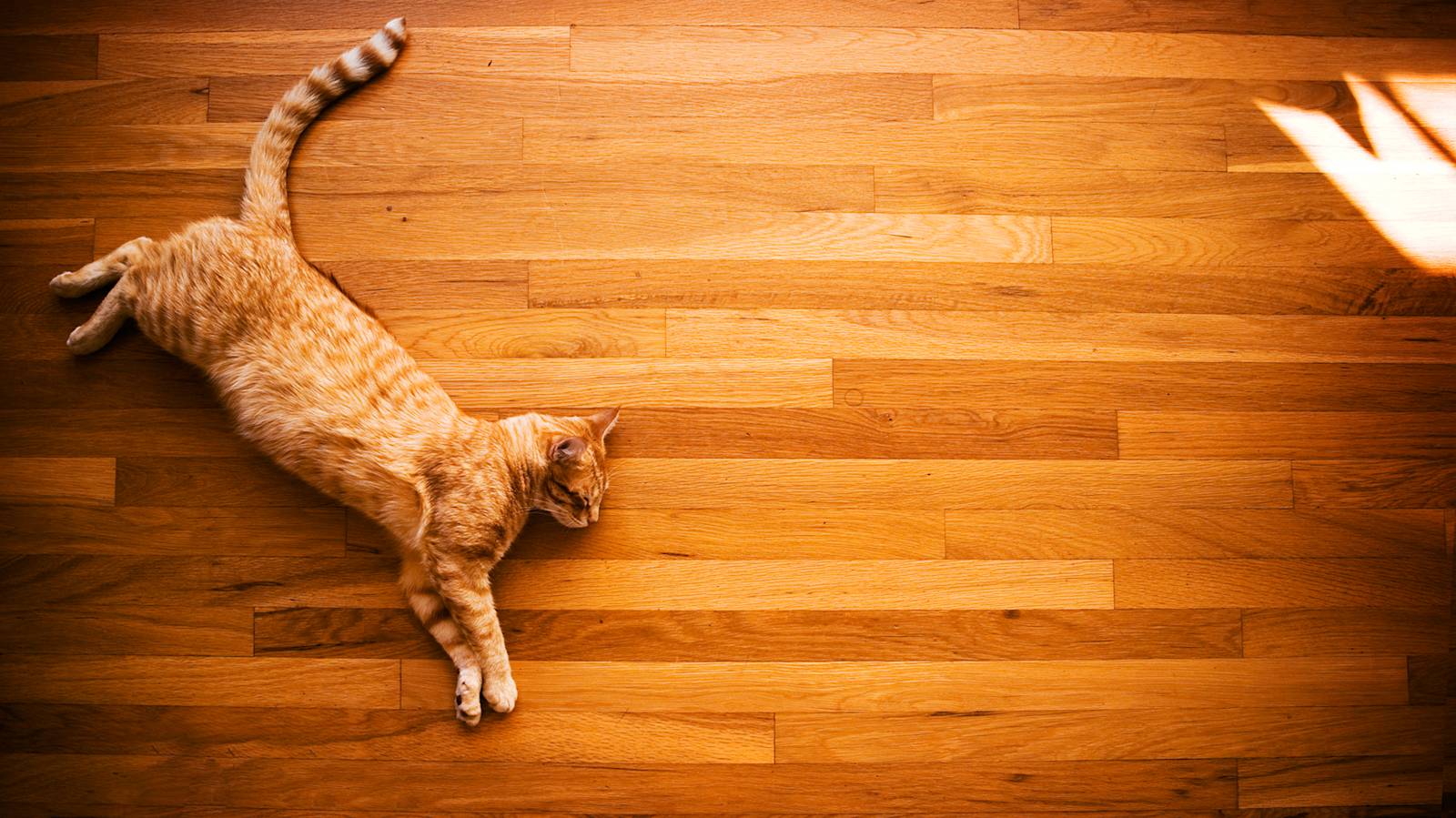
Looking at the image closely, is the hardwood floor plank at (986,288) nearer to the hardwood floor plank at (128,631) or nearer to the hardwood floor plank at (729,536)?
the hardwood floor plank at (729,536)

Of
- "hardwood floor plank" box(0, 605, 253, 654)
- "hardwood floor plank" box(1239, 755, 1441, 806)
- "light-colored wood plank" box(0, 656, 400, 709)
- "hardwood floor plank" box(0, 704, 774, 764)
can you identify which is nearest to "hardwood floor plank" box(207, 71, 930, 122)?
"hardwood floor plank" box(0, 605, 253, 654)

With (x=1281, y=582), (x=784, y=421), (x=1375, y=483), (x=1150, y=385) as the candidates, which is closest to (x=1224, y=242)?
(x=1150, y=385)

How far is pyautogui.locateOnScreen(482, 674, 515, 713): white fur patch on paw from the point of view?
1807mm

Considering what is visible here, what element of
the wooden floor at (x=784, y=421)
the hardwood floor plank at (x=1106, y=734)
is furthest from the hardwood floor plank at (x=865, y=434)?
the hardwood floor plank at (x=1106, y=734)

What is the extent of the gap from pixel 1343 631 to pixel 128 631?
9.41 ft

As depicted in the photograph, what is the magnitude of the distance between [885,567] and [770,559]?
27 cm

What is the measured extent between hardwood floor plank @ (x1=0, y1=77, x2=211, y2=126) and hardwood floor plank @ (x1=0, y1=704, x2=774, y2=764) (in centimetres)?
138

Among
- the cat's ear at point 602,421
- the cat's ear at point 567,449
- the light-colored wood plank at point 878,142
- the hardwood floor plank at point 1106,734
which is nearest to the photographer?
the cat's ear at point 567,449

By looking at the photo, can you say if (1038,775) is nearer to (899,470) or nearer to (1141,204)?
(899,470)

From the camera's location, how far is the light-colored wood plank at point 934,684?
188 centimetres

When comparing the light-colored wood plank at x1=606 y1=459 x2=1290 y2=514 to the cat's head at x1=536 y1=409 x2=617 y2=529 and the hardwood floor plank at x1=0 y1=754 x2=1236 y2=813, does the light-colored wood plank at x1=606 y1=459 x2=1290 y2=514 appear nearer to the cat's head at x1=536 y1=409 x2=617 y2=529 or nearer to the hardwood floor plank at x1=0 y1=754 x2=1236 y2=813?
the cat's head at x1=536 y1=409 x2=617 y2=529

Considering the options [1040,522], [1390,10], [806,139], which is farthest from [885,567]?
[1390,10]

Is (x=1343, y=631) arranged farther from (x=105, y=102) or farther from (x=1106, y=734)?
(x=105, y=102)

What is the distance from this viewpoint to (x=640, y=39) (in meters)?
2.01
